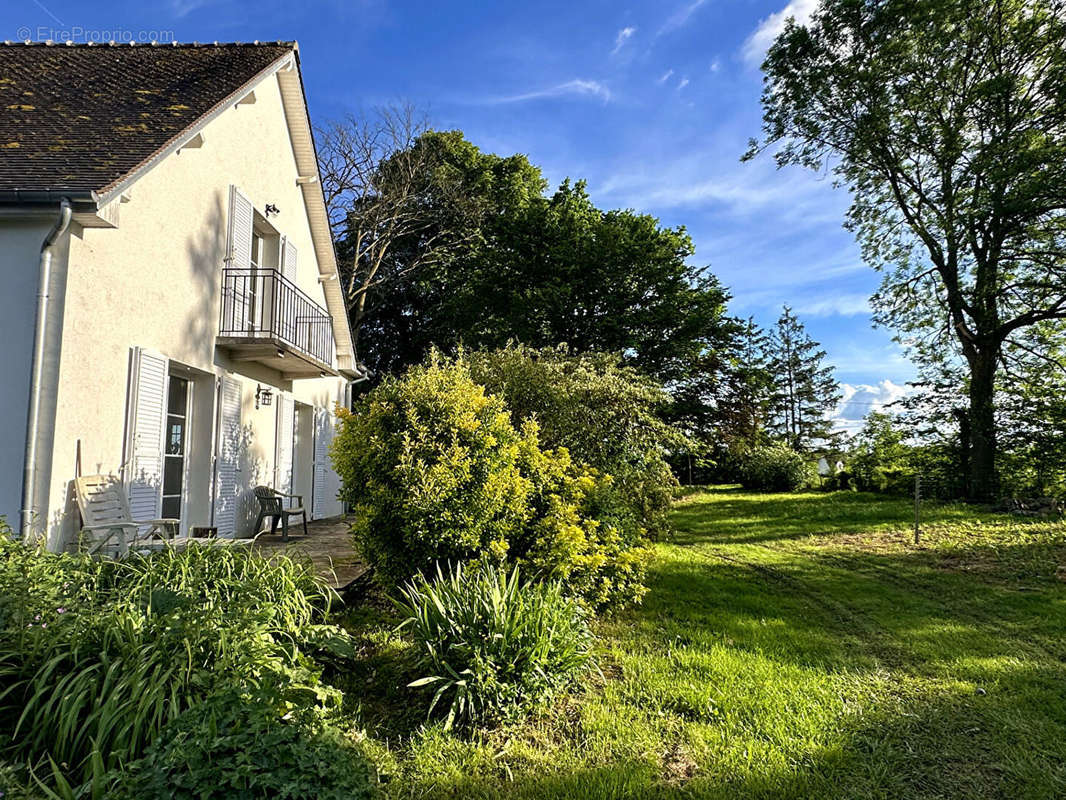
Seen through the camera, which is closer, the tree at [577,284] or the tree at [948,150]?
the tree at [948,150]

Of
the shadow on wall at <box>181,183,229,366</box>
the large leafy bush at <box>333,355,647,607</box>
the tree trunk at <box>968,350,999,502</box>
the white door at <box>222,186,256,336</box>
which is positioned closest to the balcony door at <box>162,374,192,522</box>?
the shadow on wall at <box>181,183,229,366</box>

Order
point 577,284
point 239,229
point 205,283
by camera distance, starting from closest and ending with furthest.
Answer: point 205,283, point 239,229, point 577,284

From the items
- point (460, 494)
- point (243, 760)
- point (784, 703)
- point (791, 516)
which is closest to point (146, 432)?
point (460, 494)

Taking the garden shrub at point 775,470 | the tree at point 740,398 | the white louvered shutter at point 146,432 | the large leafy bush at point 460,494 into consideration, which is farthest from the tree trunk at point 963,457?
the white louvered shutter at point 146,432

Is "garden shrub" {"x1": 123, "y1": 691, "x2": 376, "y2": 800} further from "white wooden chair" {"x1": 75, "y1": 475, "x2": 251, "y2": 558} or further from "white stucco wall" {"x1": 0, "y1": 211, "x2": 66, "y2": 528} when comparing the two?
"white stucco wall" {"x1": 0, "y1": 211, "x2": 66, "y2": 528}

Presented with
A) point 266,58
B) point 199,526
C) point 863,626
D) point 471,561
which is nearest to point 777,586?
point 863,626

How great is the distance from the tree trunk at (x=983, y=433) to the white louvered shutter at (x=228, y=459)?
16.0 meters

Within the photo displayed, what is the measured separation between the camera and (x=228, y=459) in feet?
28.1

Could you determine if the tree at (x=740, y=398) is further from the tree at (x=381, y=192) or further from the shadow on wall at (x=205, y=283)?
the shadow on wall at (x=205, y=283)

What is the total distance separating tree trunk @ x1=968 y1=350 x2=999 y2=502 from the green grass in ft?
25.7

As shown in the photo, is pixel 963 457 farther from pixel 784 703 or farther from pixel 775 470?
pixel 784 703

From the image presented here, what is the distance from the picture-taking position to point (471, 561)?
475 centimetres

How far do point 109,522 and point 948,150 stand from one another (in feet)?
57.7

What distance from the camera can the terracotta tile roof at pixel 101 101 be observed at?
5883mm
